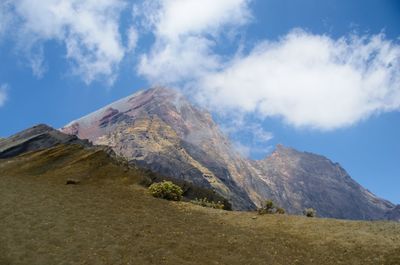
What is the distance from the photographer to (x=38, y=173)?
4706 cm

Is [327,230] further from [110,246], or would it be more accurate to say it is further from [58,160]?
[58,160]

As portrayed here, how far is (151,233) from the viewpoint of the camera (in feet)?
102

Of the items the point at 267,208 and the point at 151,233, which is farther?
the point at 267,208

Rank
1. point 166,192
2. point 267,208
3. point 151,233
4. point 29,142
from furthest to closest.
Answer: point 29,142, point 166,192, point 267,208, point 151,233

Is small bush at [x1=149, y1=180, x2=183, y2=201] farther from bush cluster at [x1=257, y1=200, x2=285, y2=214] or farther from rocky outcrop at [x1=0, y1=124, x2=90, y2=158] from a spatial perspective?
rocky outcrop at [x1=0, y1=124, x2=90, y2=158]

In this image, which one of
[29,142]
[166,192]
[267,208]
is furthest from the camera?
[29,142]

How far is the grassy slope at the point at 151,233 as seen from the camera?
2738 cm

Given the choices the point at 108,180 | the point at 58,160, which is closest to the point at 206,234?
the point at 108,180

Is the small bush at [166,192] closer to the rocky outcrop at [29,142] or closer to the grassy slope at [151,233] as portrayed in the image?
the grassy slope at [151,233]

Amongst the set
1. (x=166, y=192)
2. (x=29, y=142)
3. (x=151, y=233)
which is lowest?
(x=151, y=233)

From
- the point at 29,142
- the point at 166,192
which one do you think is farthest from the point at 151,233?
the point at 29,142

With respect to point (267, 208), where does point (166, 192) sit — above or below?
above

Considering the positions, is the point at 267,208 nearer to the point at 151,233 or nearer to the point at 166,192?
the point at 166,192

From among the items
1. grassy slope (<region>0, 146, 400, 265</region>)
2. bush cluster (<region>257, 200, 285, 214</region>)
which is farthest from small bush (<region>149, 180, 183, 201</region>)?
bush cluster (<region>257, 200, 285, 214</region>)
